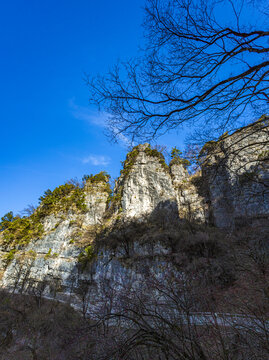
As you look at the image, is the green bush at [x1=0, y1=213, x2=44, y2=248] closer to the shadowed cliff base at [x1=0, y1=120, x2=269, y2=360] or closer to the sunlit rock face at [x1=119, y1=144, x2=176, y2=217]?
the shadowed cliff base at [x1=0, y1=120, x2=269, y2=360]

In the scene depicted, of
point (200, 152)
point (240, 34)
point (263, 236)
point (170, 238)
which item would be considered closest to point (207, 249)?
point (170, 238)

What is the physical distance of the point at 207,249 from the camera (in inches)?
A: 617

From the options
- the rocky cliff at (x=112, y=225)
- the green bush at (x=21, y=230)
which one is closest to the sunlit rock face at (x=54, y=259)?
the rocky cliff at (x=112, y=225)

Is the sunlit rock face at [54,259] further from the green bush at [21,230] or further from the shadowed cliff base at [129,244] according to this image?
the green bush at [21,230]

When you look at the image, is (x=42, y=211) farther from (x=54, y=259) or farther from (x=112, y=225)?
(x=112, y=225)

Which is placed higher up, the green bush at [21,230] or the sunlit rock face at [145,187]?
the sunlit rock face at [145,187]

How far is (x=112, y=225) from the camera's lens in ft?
71.9

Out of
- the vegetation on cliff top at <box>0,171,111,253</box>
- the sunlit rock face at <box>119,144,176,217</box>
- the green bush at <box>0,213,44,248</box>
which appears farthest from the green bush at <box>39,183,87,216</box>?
the sunlit rock face at <box>119,144,176,217</box>

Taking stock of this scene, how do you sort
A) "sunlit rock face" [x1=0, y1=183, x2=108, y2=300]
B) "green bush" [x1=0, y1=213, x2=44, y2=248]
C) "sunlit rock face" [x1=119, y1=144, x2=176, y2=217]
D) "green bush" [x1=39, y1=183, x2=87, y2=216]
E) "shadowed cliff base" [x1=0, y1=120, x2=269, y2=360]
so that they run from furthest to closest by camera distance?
"green bush" [x1=39, y1=183, x2=87, y2=216], "green bush" [x1=0, y1=213, x2=44, y2=248], "sunlit rock face" [x1=119, y1=144, x2=176, y2=217], "sunlit rock face" [x1=0, y1=183, x2=108, y2=300], "shadowed cliff base" [x1=0, y1=120, x2=269, y2=360]

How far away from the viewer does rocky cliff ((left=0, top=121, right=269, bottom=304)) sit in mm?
17578

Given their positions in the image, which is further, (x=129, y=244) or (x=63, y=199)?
(x=63, y=199)

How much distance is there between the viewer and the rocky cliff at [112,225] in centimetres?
1758

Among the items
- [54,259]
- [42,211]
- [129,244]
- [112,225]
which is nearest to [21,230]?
[42,211]

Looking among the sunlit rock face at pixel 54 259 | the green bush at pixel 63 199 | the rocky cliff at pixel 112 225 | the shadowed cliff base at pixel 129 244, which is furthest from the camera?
the green bush at pixel 63 199
